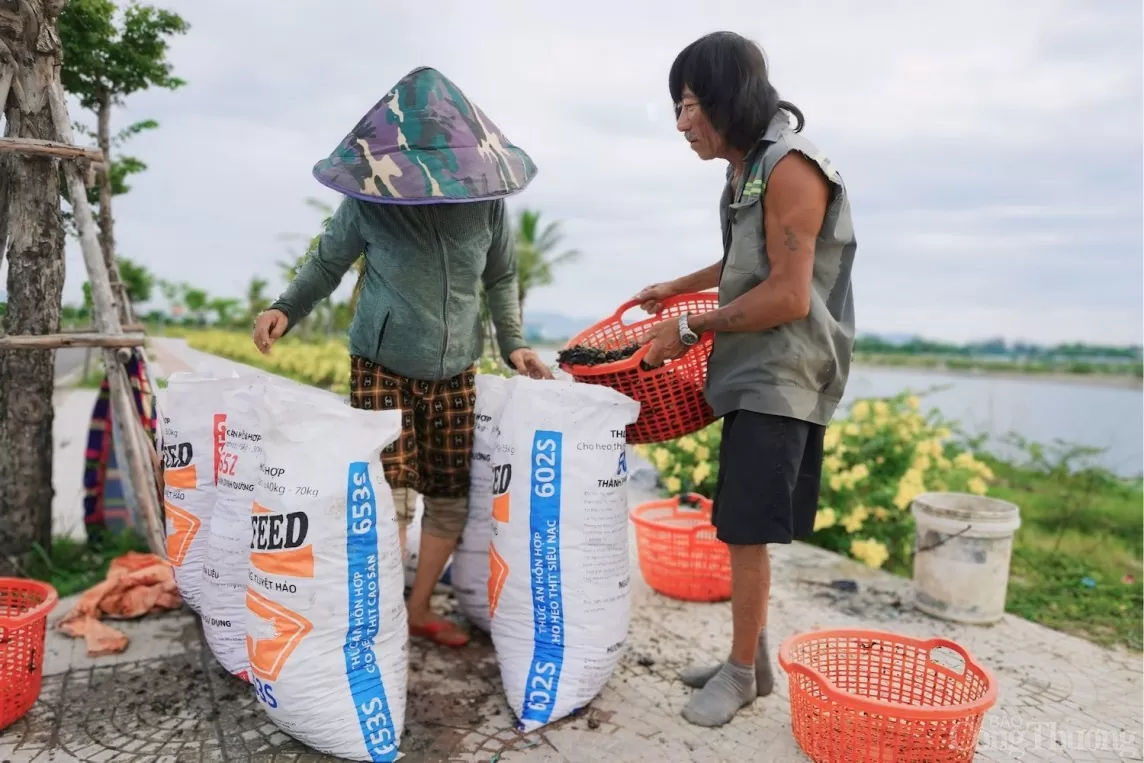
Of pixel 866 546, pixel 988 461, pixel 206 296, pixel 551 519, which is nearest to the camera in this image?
pixel 551 519

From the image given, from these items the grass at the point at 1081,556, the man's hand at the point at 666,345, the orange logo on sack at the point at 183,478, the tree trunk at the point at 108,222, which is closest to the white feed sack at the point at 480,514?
the man's hand at the point at 666,345

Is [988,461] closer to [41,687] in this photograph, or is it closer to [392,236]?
[392,236]

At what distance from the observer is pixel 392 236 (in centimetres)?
228

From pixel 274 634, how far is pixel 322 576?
0.19 meters

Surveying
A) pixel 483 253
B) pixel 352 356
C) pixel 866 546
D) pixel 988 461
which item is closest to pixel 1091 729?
pixel 866 546

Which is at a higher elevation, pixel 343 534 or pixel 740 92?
pixel 740 92

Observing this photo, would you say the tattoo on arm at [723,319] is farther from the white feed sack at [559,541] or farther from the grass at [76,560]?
the grass at [76,560]

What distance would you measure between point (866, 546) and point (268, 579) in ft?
9.27

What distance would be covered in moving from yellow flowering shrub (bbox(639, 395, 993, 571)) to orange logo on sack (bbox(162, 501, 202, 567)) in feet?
8.68

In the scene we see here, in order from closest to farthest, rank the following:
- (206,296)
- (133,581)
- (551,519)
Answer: (551,519), (133,581), (206,296)

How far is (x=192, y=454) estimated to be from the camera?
7.73 feet

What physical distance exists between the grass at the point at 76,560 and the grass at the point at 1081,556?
3.77m

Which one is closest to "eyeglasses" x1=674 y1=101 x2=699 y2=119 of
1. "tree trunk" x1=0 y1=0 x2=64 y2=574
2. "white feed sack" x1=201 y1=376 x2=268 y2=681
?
"white feed sack" x1=201 y1=376 x2=268 y2=681

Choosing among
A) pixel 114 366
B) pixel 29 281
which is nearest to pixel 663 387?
pixel 114 366
